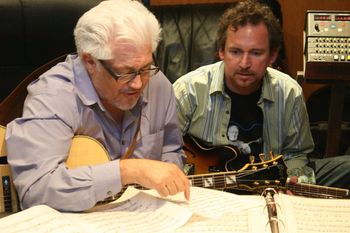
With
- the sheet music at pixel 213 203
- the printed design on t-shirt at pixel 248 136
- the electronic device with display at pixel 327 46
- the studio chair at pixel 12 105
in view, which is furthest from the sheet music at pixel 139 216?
the electronic device with display at pixel 327 46

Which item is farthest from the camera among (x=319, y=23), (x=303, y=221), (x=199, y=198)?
(x=319, y=23)

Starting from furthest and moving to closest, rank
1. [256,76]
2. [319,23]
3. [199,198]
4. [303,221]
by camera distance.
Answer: [319,23] → [256,76] → [199,198] → [303,221]

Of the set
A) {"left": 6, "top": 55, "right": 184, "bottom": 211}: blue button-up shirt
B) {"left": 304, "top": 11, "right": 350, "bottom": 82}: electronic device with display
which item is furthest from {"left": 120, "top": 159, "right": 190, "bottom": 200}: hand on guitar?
{"left": 304, "top": 11, "right": 350, "bottom": 82}: electronic device with display

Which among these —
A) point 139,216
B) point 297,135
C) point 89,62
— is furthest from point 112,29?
point 297,135

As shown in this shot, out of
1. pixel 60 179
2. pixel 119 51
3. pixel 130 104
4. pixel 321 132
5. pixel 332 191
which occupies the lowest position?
pixel 321 132

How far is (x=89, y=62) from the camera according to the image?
142 cm

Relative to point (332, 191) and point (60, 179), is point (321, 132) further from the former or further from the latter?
point (60, 179)

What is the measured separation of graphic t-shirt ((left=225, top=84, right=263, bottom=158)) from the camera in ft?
6.51

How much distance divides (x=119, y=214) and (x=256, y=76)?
98 cm

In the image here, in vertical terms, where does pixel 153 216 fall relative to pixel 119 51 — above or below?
below

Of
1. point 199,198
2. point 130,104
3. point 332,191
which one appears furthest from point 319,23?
point 199,198

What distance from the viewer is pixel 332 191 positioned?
A: 1.44 metres

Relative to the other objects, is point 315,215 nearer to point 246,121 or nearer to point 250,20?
point 246,121

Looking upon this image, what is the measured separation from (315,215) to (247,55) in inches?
35.4
